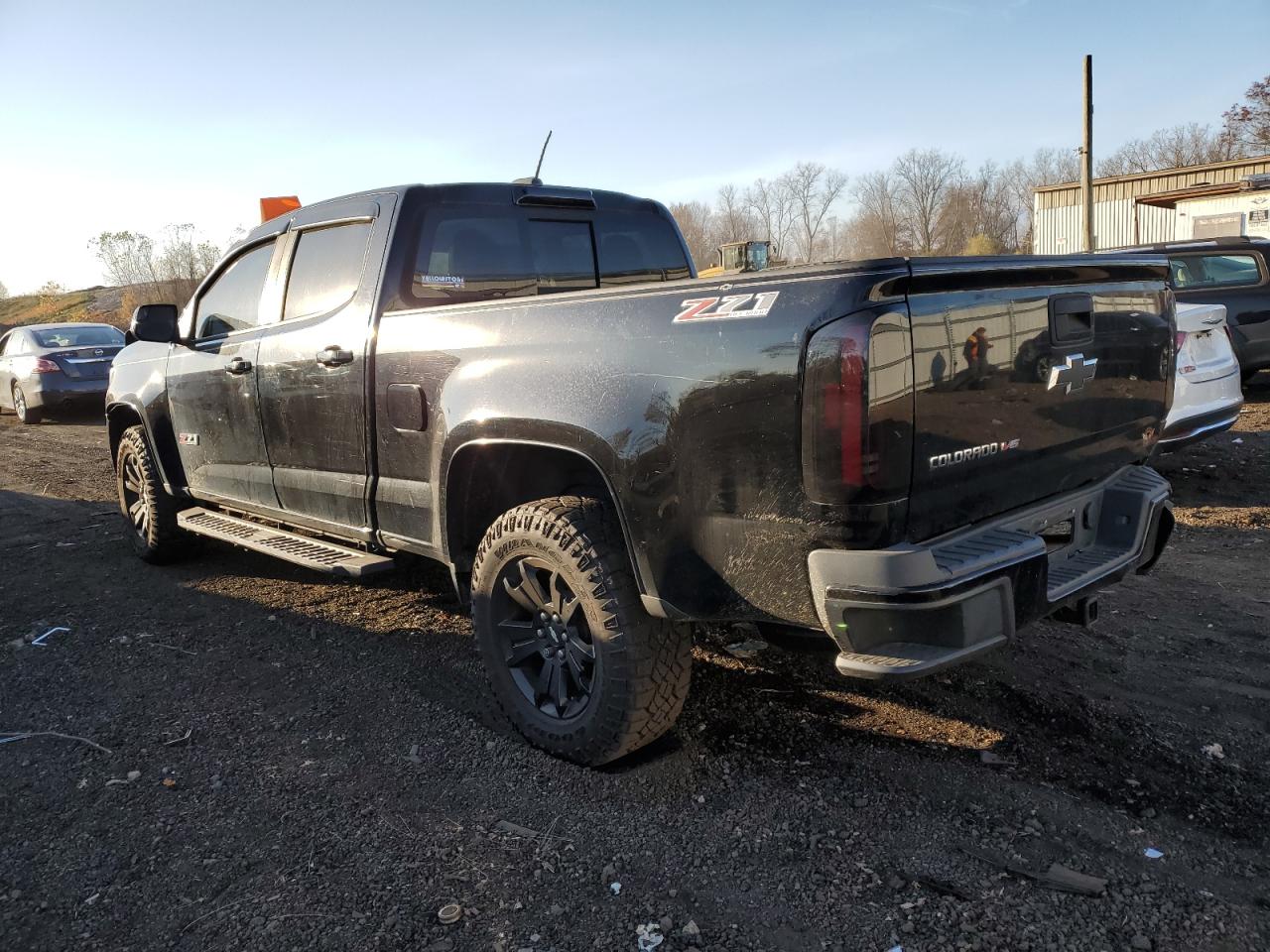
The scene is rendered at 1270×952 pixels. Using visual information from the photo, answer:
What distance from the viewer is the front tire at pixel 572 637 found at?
292 centimetres

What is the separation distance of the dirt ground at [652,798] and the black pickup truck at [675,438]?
430 millimetres

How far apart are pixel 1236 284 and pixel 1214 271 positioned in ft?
0.80

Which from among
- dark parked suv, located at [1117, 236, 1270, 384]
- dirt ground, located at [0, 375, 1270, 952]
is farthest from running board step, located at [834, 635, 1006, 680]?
dark parked suv, located at [1117, 236, 1270, 384]

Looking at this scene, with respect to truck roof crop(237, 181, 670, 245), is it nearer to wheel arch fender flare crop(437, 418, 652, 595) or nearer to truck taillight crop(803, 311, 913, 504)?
wheel arch fender flare crop(437, 418, 652, 595)

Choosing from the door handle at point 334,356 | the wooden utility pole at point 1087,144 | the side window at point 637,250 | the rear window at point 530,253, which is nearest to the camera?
the door handle at point 334,356

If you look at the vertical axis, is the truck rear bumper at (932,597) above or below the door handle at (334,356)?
below

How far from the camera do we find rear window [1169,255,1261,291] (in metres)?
9.27

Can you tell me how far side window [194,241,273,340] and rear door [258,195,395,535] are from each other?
1.04ft

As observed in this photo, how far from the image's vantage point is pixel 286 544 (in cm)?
450

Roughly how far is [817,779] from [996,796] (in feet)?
1.79

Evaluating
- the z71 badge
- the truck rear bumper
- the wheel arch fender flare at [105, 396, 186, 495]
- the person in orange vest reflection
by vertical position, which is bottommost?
the truck rear bumper

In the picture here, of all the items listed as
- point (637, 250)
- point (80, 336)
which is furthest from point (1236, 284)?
point (80, 336)

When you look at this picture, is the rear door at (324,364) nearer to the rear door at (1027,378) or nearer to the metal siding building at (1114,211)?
the rear door at (1027,378)

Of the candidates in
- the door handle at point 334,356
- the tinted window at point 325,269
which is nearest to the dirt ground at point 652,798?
the door handle at point 334,356
